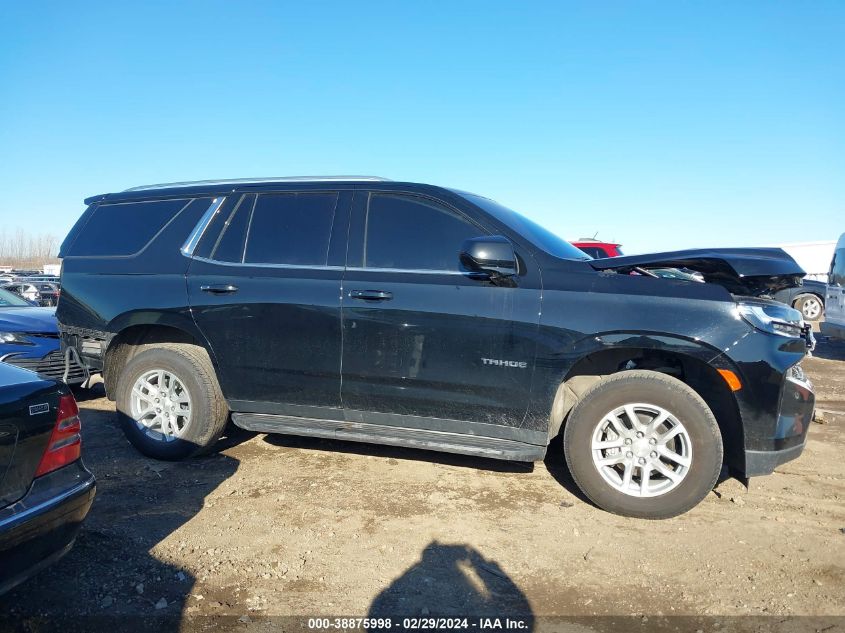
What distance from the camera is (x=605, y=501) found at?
3383 mm

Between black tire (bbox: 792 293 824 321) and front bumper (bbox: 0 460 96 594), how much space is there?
1719 cm

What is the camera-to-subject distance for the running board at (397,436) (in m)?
3.48

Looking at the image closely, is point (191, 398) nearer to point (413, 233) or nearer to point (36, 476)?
point (36, 476)

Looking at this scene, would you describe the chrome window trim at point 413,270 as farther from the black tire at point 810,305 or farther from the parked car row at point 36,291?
the black tire at point 810,305

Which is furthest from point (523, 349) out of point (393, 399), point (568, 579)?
point (568, 579)

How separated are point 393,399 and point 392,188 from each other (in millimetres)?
1440

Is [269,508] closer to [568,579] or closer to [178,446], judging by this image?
[178,446]

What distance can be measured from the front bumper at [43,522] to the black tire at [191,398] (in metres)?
1.59

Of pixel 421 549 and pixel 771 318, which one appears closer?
pixel 421 549

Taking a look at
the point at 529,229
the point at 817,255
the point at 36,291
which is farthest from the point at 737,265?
the point at 817,255

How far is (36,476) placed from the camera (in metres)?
2.26

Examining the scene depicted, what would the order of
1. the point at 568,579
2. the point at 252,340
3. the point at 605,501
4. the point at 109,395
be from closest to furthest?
the point at 568,579
the point at 605,501
the point at 252,340
the point at 109,395

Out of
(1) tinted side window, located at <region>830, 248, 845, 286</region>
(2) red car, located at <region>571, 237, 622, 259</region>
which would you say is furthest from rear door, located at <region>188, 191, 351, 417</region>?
(1) tinted side window, located at <region>830, 248, 845, 286</region>

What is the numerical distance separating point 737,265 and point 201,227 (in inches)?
143
